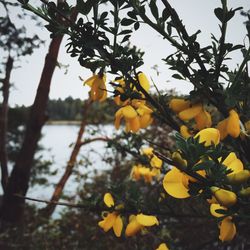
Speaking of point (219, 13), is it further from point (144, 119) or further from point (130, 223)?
point (130, 223)

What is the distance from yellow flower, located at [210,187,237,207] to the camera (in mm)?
578

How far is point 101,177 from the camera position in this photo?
7.64 metres

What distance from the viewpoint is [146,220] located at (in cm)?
117

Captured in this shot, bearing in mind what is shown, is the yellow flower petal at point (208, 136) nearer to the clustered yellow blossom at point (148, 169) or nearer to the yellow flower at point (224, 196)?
the yellow flower at point (224, 196)

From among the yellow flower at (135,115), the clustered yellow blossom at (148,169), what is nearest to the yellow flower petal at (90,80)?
the yellow flower at (135,115)

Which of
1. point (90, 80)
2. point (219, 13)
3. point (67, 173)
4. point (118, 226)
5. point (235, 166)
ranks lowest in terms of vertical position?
point (67, 173)

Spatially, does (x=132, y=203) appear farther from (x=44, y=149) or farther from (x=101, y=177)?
(x=44, y=149)

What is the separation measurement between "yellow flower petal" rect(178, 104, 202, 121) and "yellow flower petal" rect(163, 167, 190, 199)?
0.38 m

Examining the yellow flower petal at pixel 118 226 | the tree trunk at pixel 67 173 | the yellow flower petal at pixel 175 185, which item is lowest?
the tree trunk at pixel 67 173

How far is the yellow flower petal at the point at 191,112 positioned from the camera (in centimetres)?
101

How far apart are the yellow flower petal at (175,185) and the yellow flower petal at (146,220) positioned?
0.51 meters

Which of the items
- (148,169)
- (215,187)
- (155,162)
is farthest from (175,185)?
(148,169)

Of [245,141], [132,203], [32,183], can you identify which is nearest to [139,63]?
[245,141]

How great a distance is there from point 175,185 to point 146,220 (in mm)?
548
